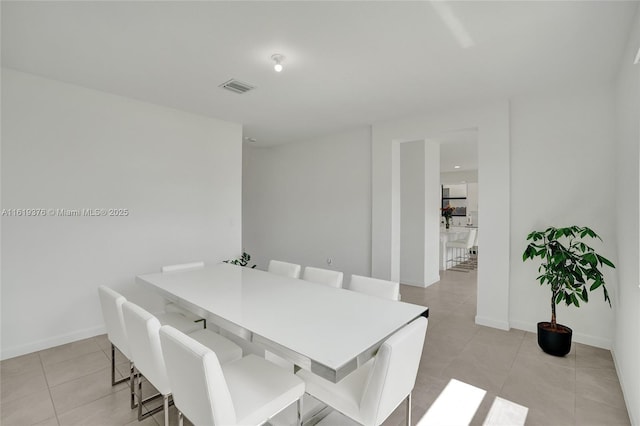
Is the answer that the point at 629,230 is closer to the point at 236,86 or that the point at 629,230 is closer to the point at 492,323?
the point at 492,323

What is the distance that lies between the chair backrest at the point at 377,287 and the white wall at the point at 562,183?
1993 mm

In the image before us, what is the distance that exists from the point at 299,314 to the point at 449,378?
155 centimetres

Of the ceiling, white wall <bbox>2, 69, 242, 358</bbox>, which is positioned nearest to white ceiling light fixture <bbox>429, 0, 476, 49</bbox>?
the ceiling

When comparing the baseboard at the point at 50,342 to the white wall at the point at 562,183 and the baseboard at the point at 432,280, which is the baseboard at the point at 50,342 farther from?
the baseboard at the point at 432,280

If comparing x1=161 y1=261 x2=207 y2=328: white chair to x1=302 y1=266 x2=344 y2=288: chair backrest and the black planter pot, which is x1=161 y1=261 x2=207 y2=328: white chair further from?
the black planter pot

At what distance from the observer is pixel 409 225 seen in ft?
18.4

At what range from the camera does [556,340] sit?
2.79 m

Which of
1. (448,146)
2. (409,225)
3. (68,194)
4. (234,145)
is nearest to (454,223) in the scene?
(448,146)

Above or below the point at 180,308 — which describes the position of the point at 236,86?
above

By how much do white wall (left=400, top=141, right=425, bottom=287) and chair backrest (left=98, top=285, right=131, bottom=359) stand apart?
460 centimetres

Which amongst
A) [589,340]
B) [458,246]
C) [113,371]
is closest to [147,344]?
[113,371]

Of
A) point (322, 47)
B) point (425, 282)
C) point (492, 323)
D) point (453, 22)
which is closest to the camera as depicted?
point (453, 22)

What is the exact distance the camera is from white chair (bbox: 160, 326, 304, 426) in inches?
47.8

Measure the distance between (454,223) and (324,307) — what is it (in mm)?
10507
